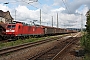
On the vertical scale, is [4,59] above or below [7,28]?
below

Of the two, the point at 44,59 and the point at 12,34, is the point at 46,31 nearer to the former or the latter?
the point at 12,34

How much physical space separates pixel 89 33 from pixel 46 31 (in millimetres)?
34464

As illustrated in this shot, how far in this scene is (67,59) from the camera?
12039 millimetres

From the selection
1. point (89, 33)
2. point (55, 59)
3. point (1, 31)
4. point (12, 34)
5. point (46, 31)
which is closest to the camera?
point (55, 59)

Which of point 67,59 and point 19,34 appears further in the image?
point 19,34

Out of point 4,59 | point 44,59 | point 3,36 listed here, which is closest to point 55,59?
point 44,59

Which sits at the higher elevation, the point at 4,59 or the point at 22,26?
the point at 22,26

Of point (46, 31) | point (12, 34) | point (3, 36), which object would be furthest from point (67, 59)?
point (46, 31)

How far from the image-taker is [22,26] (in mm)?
29312

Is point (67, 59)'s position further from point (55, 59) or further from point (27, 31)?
point (27, 31)

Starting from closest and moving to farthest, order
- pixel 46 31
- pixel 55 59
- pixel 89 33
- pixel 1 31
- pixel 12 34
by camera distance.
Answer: pixel 55 59 → pixel 89 33 → pixel 12 34 → pixel 1 31 → pixel 46 31

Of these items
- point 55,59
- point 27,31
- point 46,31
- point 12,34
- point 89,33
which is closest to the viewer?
point 55,59

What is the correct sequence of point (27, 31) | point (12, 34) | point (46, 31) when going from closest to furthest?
point (12, 34) → point (27, 31) → point (46, 31)

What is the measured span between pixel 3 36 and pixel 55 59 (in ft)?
62.7
